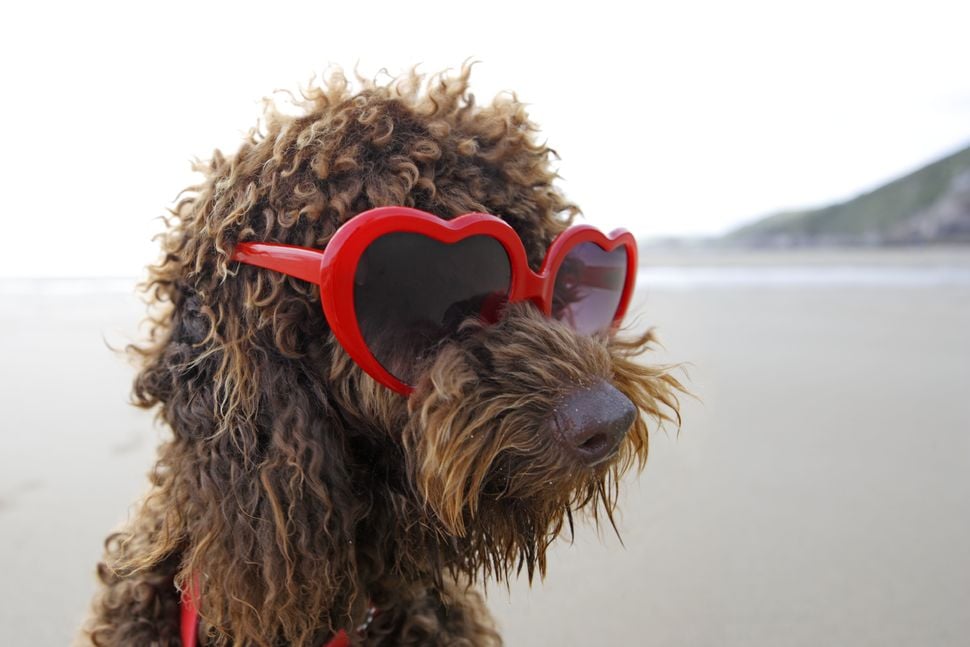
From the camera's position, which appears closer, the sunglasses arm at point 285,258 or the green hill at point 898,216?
the sunglasses arm at point 285,258

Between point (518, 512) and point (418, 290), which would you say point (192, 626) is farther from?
point (418, 290)

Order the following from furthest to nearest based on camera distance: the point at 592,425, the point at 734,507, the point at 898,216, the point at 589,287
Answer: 1. the point at 898,216
2. the point at 734,507
3. the point at 589,287
4. the point at 592,425

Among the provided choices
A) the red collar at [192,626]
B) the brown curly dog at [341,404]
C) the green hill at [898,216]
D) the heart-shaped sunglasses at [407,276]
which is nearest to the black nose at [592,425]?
the brown curly dog at [341,404]

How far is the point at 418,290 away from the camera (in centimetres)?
138

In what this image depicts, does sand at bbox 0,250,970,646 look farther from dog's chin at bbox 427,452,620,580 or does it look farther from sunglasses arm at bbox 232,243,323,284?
sunglasses arm at bbox 232,243,323,284

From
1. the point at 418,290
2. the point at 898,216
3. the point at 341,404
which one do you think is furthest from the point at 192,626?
the point at 898,216

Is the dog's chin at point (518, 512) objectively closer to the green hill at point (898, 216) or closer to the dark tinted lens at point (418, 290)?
the dark tinted lens at point (418, 290)

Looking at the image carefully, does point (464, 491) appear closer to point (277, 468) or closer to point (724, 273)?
point (277, 468)

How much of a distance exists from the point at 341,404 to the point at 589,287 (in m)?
0.68

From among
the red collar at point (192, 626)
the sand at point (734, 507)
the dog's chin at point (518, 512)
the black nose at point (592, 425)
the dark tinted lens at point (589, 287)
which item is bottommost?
the sand at point (734, 507)

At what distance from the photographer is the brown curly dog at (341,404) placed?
4.33ft

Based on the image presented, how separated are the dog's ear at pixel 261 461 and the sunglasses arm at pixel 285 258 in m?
0.03

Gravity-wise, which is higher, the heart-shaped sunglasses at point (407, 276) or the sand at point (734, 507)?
the heart-shaped sunglasses at point (407, 276)

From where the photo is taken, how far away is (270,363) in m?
1.38
